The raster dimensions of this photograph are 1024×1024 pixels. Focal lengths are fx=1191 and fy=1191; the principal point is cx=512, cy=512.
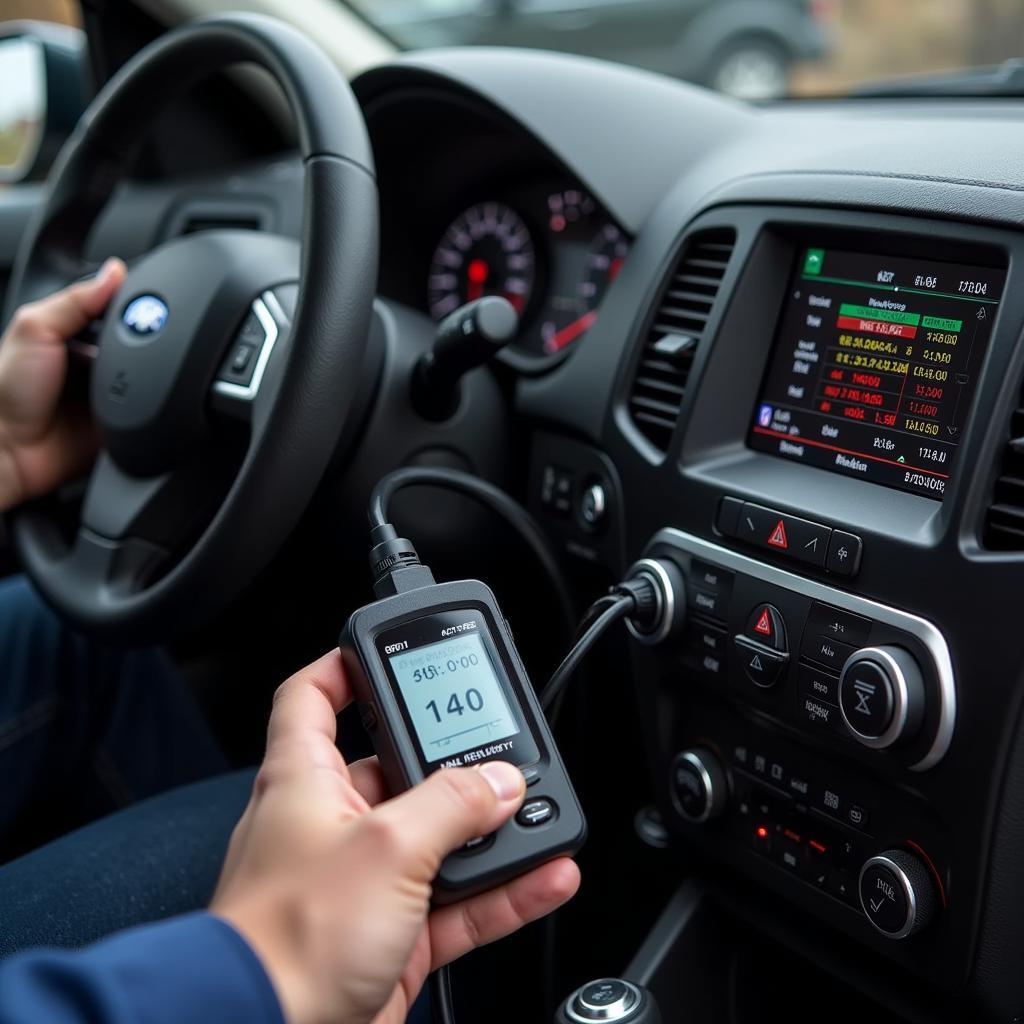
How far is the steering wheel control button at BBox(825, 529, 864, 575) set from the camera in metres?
0.88

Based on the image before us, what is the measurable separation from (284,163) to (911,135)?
1.03m

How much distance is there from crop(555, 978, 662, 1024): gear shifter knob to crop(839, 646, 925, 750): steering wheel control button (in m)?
0.29

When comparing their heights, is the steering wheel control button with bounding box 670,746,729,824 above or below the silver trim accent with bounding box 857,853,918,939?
below

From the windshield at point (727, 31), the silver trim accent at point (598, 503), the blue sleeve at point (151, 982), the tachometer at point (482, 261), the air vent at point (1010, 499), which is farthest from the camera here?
the windshield at point (727, 31)

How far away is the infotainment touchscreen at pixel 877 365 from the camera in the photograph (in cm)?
88

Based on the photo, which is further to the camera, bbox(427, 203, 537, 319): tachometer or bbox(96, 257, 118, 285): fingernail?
bbox(427, 203, 537, 319): tachometer

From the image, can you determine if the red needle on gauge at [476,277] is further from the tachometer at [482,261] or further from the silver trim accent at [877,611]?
the silver trim accent at [877,611]

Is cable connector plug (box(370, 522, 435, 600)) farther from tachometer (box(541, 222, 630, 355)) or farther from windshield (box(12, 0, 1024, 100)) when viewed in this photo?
windshield (box(12, 0, 1024, 100))

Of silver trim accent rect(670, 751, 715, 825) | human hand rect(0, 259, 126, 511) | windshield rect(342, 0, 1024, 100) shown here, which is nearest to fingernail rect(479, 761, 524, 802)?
silver trim accent rect(670, 751, 715, 825)

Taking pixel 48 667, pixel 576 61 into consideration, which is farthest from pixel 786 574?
pixel 48 667

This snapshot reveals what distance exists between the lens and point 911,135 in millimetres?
1042

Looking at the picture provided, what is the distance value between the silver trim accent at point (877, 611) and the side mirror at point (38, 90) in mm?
1542

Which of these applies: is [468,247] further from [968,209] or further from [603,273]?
[968,209]

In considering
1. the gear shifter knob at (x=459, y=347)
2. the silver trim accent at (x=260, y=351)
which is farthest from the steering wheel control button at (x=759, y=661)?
the silver trim accent at (x=260, y=351)
